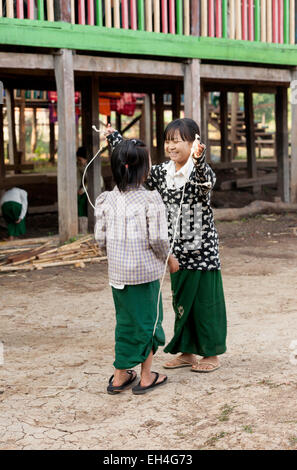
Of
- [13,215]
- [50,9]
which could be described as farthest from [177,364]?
[13,215]

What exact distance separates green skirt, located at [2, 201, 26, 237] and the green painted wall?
264cm

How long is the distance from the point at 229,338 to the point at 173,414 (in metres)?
1.59

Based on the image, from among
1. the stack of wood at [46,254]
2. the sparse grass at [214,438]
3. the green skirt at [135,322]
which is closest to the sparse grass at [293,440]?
the sparse grass at [214,438]

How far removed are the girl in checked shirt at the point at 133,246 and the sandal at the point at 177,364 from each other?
52 cm

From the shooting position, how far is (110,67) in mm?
9609

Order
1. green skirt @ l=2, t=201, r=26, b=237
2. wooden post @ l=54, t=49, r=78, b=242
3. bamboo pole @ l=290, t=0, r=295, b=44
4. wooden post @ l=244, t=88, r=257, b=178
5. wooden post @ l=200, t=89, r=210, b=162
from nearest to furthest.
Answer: wooden post @ l=54, t=49, r=78, b=242 < green skirt @ l=2, t=201, r=26, b=237 < bamboo pole @ l=290, t=0, r=295, b=44 < wooden post @ l=200, t=89, r=210, b=162 < wooden post @ l=244, t=88, r=257, b=178

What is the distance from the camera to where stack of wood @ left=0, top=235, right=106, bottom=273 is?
331 inches

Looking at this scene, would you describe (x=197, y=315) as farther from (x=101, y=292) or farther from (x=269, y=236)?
(x=269, y=236)

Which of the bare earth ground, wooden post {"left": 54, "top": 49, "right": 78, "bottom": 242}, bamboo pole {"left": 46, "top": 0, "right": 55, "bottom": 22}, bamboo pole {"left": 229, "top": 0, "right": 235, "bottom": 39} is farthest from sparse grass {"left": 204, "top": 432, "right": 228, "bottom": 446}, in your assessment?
bamboo pole {"left": 229, "top": 0, "right": 235, "bottom": 39}

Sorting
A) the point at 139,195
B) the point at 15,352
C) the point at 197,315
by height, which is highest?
the point at 139,195

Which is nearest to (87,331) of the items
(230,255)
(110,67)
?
(230,255)

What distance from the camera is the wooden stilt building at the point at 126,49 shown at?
8930mm

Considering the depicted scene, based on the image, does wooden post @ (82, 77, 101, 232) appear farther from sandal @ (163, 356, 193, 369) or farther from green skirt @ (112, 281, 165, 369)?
green skirt @ (112, 281, 165, 369)

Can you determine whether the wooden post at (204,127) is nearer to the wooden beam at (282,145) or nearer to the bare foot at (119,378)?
the wooden beam at (282,145)
